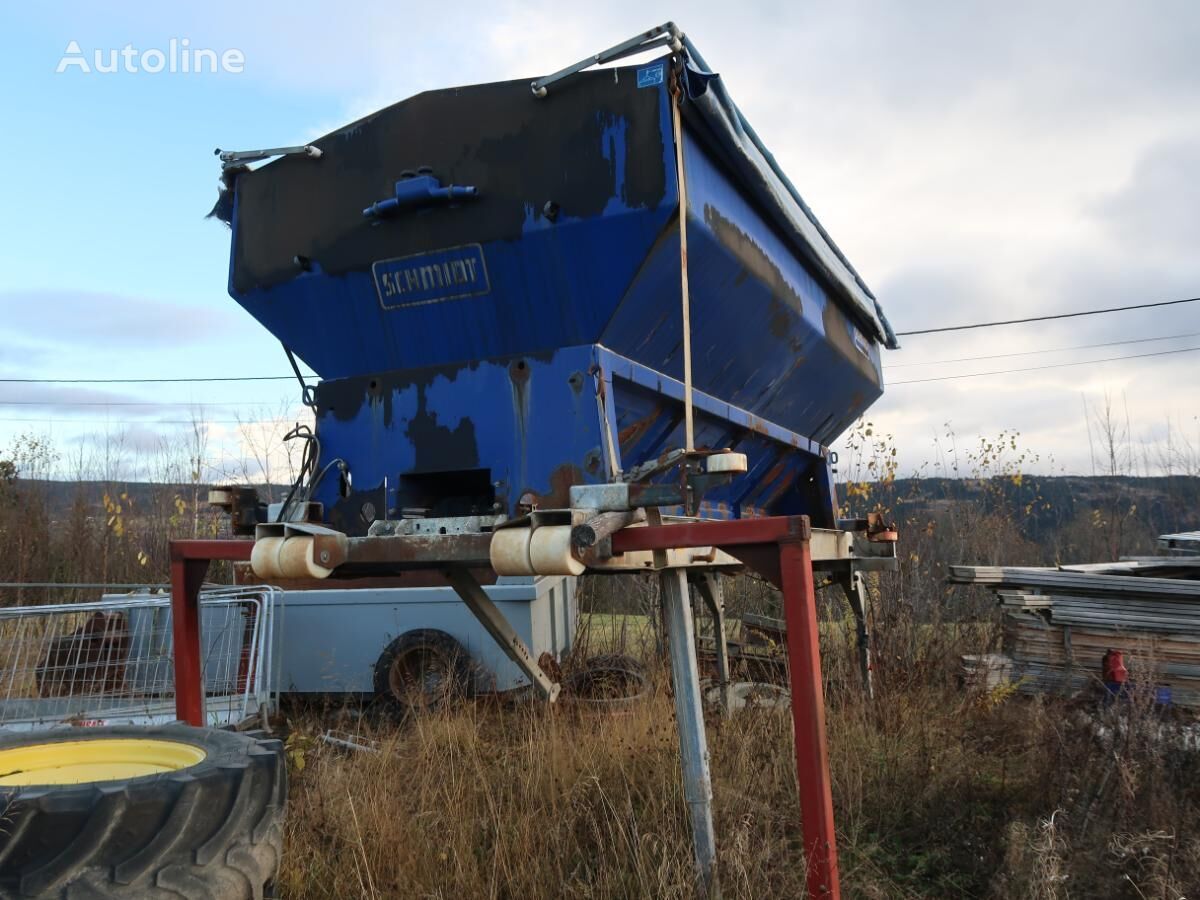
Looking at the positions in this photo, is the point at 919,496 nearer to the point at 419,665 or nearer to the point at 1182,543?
the point at 1182,543

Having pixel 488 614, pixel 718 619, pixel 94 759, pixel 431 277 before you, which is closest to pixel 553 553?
pixel 94 759

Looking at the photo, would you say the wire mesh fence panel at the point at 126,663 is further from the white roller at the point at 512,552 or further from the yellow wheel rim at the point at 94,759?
the white roller at the point at 512,552

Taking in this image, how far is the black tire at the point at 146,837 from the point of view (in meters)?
2.05

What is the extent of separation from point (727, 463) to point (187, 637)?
2666 millimetres

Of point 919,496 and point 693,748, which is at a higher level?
point 919,496

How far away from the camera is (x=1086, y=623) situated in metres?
7.83

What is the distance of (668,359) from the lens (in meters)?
4.24

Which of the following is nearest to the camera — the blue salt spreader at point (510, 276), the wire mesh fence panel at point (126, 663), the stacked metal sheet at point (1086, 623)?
the blue salt spreader at point (510, 276)

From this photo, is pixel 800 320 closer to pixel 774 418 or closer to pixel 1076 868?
pixel 774 418

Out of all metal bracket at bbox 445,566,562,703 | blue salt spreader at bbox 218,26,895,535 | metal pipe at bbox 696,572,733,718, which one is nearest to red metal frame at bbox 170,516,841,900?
blue salt spreader at bbox 218,26,895,535

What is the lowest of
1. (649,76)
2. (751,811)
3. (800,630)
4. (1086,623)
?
(751,811)

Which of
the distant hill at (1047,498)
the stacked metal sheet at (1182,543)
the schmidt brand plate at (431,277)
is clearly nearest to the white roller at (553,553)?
the schmidt brand plate at (431,277)

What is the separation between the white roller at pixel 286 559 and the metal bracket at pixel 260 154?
1.92 m

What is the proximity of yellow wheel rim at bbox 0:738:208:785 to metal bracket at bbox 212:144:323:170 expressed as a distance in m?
2.71
